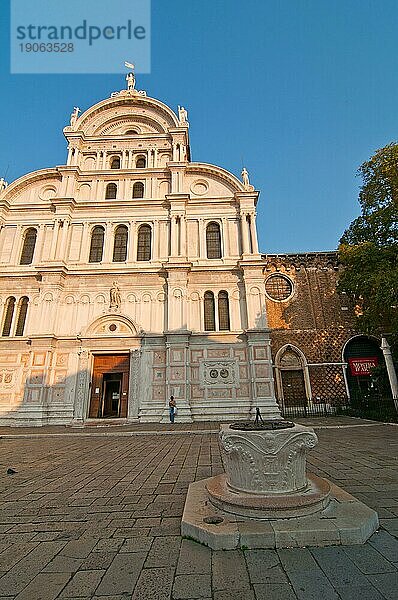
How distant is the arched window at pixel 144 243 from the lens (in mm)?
19812

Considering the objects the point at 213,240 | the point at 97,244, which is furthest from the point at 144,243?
the point at 213,240

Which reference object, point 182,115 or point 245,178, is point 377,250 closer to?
point 245,178

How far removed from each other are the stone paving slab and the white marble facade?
945 centimetres

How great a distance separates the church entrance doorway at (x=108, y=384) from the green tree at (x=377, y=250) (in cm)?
1204

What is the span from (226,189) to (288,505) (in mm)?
20512

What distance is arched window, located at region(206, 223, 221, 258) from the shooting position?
20.0 m

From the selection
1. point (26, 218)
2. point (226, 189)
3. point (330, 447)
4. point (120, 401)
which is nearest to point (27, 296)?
point (26, 218)

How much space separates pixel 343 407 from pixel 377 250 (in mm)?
10670

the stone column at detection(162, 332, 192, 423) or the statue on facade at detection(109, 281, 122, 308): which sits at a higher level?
the statue on facade at detection(109, 281, 122, 308)

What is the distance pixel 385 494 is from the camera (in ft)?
15.8

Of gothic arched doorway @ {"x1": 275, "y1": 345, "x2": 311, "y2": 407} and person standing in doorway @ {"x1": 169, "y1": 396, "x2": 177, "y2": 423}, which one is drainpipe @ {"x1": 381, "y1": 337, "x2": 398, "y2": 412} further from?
person standing in doorway @ {"x1": 169, "y1": 396, "x2": 177, "y2": 423}

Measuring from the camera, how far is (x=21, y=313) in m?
18.4

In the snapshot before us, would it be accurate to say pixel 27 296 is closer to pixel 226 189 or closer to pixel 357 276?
pixel 226 189

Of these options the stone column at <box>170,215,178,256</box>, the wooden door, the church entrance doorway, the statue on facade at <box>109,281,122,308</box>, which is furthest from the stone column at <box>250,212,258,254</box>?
the church entrance doorway
